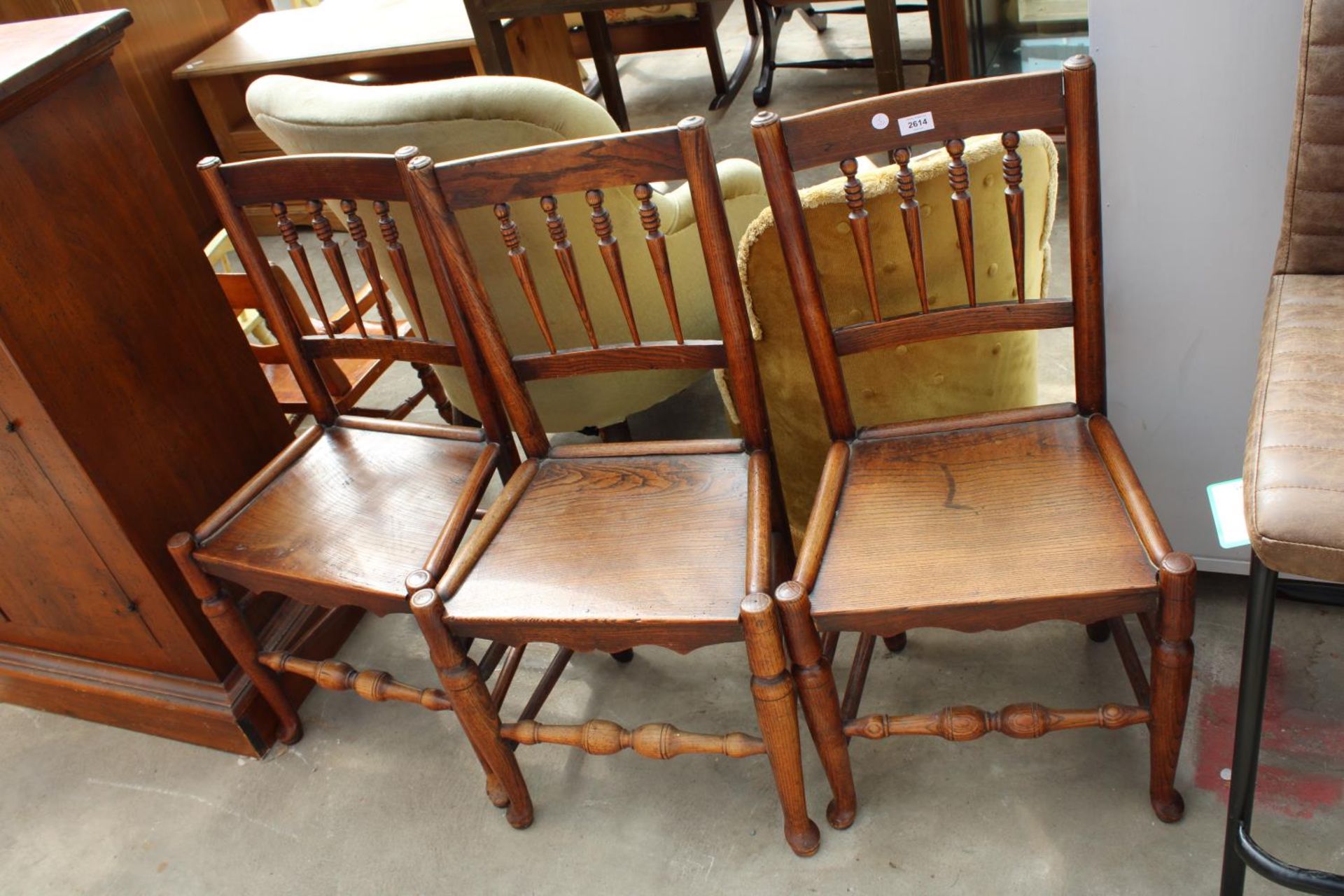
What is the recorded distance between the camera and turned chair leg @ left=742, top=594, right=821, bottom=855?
4.45 feet

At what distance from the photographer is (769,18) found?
422cm

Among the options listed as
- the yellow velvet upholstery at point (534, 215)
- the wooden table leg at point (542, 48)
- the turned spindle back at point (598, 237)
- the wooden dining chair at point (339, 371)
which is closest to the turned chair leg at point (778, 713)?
the turned spindle back at point (598, 237)

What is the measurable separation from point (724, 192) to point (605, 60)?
6.46 ft

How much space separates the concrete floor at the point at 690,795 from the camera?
5.15ft

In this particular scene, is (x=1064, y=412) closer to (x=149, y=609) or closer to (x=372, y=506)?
(x=372, y=506)

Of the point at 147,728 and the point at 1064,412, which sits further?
the point at 147,728

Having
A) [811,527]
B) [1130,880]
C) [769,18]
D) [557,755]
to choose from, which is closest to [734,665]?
→ [557,755]

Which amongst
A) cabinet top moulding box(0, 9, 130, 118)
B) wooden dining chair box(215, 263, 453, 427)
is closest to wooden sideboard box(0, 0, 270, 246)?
wooden dining chair box(215, 263, 453, 427)

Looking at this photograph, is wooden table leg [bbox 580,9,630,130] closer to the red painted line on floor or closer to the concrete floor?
the concrete floor

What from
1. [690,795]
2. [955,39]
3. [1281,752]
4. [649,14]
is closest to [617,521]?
[690,795]

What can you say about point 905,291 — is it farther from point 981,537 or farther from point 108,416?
point 108,416

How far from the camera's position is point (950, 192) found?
4.99 feet

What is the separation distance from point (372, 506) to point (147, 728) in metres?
0.70

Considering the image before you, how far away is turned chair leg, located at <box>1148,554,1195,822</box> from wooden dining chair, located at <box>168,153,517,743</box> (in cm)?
90
